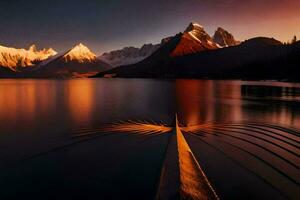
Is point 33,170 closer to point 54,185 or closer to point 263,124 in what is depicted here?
point 54,185

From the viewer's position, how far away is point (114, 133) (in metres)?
39.2

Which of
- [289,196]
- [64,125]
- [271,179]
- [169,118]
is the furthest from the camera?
[169,118]

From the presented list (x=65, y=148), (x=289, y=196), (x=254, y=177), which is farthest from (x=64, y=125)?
(x=289, y=196)

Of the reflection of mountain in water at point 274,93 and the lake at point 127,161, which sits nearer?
the lake at point 127,161

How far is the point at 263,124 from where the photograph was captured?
47969 mm

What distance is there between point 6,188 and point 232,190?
1631 cm

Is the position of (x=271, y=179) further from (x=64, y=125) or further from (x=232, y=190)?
(x=64, y=125)

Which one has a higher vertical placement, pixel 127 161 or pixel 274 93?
pixel 274 93

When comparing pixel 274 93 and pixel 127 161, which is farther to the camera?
pixel 274 93

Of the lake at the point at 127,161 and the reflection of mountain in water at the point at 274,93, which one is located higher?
the reflection of mountain in water at the point at 274,93

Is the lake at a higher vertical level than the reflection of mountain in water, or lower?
lower

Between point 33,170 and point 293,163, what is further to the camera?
point 293,163

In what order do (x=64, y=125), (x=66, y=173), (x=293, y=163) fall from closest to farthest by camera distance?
(x=66, y=173)
(x=293, y=163)
(x=64, y=125)

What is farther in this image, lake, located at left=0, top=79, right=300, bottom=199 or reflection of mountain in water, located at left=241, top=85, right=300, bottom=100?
reflection of mountain in water, located at left=241, top=85, right=300, bottom=100
